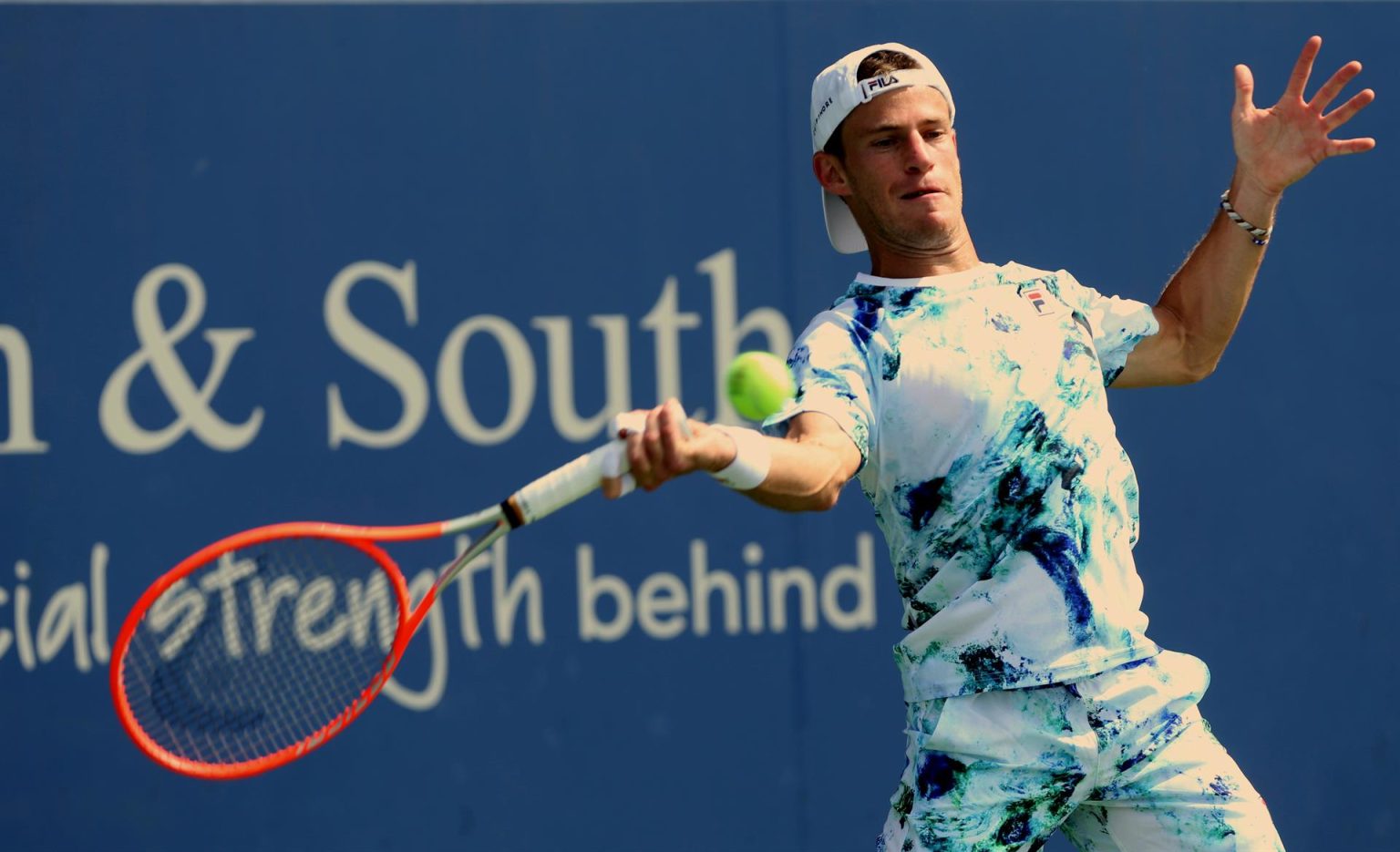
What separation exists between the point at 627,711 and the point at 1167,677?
1892 millimetres

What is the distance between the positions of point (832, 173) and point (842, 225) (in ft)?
0.34

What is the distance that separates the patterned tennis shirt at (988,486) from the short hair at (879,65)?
32 centimetres

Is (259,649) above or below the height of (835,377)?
Result: below

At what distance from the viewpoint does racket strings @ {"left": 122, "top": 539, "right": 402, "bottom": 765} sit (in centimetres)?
388

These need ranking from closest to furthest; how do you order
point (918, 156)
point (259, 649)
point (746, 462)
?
1. point (746, 462)
2. point (918, 156)
3. point (259, 649)

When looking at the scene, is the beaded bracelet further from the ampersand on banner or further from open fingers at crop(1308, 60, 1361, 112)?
the ampersand on banner

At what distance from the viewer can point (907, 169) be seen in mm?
2713

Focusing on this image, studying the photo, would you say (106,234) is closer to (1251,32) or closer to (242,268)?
(242,268)

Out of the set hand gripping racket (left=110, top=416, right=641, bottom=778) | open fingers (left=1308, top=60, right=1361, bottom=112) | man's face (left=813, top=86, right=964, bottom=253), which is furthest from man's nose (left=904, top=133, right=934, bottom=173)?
hand gripping racket (left=110, top=416, right=641, bottom=778)

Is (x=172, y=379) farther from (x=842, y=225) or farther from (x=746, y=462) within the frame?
(x=746, y=462)

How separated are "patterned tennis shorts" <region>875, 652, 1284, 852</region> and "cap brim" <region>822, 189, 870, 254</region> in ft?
2.54

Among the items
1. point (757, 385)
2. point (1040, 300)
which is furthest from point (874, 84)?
point (757, 385)

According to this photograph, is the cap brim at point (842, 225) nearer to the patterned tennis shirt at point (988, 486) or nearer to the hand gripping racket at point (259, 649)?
the patterned tennis shirt at point (988, 486)

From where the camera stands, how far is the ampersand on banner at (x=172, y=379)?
4.14 m
